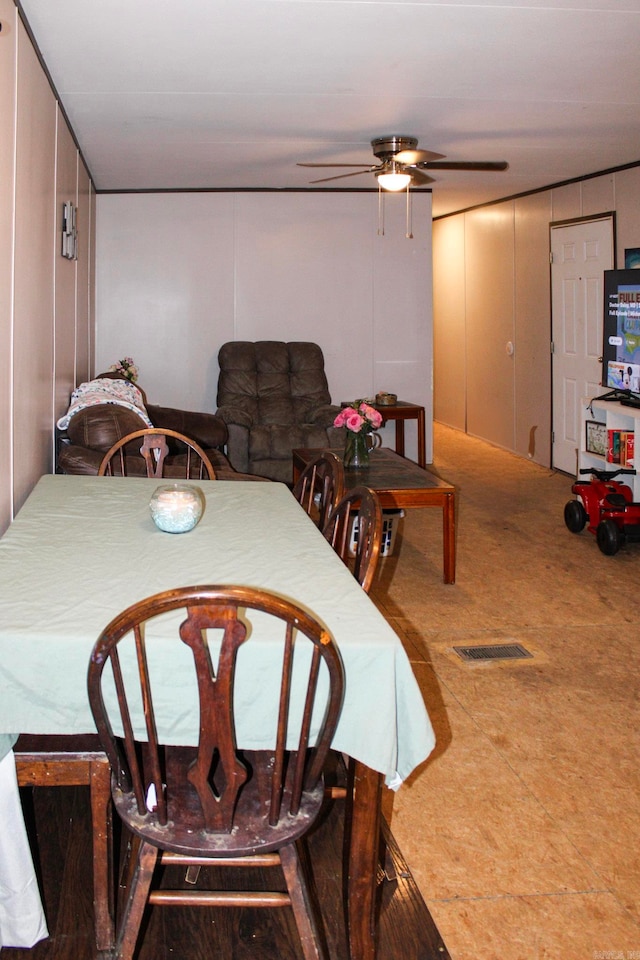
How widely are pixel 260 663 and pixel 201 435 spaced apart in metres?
4.38

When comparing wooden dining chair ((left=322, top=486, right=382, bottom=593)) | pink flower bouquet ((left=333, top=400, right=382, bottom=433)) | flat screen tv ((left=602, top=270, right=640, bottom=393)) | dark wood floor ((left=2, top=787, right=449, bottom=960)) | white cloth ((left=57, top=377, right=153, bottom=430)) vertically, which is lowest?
dark wood floor ((left=2, top=787, right=449, bottom=960))

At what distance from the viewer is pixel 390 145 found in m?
5.43

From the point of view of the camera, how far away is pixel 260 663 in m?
1.63

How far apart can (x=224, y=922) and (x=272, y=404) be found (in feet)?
17.0

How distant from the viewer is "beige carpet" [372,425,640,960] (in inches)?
79.9

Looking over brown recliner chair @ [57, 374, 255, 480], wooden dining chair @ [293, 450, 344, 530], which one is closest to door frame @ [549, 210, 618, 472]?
brown recliner chair @ [57, 374, 255, 480]

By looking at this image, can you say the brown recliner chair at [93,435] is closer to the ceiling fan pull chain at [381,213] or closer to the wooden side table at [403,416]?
the wooden side table at [403,416]

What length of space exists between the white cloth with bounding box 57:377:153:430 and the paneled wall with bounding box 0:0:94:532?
7 cm

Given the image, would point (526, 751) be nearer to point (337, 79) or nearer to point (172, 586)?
point (172, 586)

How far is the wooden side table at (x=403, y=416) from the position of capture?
7141 mm

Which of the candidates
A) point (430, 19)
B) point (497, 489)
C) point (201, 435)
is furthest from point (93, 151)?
point (497, 489)

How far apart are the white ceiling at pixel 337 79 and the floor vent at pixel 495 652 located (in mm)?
2348

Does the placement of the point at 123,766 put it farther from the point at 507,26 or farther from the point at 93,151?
the point at 93,151

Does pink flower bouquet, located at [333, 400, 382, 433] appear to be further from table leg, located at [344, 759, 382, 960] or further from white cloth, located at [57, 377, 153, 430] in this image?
table leg, located at [344, 759, 382, 960]
